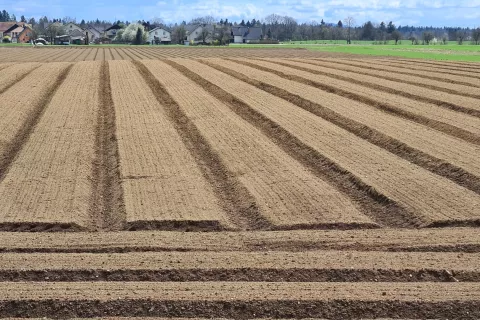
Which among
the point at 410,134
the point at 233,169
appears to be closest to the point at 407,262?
the point at 233,169

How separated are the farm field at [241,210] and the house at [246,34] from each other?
149 m

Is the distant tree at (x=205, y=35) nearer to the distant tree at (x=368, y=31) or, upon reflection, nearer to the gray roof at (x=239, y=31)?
the gray roof at (x=239, y=31)

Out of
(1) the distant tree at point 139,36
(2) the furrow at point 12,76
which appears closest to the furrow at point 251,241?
(2) the furrow at point 12,76

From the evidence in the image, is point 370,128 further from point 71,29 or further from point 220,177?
point 71,29

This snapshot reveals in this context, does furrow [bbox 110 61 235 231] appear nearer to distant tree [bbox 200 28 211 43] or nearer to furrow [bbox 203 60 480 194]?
furrow [bbox 203 60 480 194]

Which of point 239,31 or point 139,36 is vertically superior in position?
point 239,31

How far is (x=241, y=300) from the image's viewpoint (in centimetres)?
687

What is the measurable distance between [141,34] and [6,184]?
131m

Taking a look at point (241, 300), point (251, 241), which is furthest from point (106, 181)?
point (241, 300)

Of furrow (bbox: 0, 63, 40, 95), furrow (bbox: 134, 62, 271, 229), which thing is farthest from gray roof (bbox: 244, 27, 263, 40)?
furrow (bbox: 134, 62, 271, 229)

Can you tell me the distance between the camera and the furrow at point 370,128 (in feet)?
40.1

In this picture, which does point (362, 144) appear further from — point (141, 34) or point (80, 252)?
point (141, 34)

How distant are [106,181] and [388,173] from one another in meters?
5.03

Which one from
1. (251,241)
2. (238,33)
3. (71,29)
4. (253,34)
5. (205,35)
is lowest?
(253,34)
